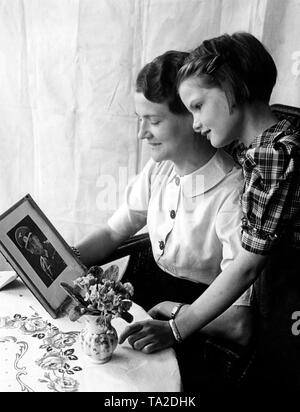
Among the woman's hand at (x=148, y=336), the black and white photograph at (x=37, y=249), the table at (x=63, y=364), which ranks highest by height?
the black and white photograph at (x=37, y=249)

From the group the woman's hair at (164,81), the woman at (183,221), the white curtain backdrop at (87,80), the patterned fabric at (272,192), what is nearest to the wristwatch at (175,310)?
the woman at (183,221)

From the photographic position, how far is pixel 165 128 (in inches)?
56.4

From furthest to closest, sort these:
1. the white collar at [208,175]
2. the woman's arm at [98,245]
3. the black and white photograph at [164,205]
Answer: the woman's arm at [98,245] → the white collar at [208,175] → the black and white photograph at [164,205]

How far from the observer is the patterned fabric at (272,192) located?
1.12 metres

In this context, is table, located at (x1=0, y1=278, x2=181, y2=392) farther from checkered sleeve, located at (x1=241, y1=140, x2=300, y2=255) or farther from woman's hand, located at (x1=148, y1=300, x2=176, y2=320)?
checkered sleeve, located at (x1=241, y1=140, x2=300, y2=255)

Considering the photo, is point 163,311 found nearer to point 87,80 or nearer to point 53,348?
point 53,348

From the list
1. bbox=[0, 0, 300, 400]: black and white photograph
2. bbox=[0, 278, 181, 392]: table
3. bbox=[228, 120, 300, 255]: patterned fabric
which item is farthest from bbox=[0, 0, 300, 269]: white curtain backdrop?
bbox=[0, 278, 181, 392]: table

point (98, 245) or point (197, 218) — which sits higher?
point (197, 218)

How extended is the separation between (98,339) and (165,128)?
2.24ft

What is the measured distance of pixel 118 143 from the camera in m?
2.12

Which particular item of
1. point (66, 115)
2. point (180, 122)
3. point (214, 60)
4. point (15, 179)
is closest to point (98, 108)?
point (66, 115)

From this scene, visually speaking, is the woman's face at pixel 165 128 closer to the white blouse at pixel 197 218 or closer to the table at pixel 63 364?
the white blouse at pixel 197 218

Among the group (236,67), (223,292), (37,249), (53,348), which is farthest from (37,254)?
(236,67)

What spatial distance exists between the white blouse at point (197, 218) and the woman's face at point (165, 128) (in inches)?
3.9
